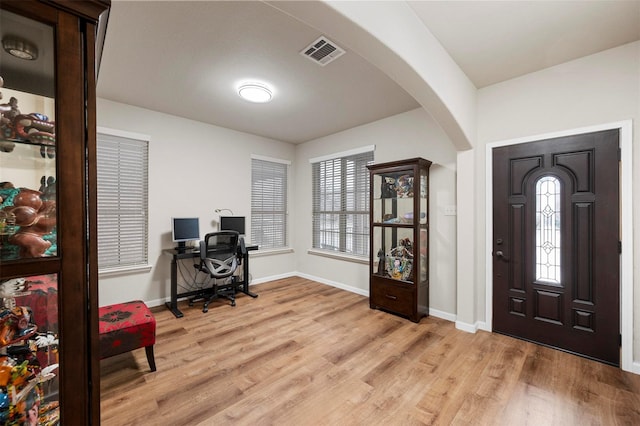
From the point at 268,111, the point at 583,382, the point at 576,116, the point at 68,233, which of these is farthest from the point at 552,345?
the point at 268,111

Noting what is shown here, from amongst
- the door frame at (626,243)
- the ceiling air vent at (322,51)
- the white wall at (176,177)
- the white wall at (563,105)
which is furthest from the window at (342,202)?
the door frame at (626,243)

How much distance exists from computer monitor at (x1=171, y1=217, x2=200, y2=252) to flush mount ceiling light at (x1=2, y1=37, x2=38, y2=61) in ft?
9.87

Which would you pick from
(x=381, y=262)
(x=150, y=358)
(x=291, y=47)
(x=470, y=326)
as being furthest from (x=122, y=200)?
(x=470, y=326)

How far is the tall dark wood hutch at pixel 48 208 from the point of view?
31.4 inches

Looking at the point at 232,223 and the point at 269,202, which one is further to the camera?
the point at 269,202

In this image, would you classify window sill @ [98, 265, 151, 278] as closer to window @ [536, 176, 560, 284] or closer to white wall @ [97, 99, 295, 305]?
white wall @ [97, 99, 295, 305]

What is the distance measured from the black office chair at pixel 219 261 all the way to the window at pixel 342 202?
1677 mm

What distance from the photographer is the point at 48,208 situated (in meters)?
0.83

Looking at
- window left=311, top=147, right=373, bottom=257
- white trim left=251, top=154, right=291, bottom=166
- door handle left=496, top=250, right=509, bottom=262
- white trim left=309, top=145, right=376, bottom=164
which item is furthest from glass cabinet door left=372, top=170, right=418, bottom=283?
white trim left=251, top=154, right=291, bottom=166

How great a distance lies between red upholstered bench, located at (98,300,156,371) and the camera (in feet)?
6.57

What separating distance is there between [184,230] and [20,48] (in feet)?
10.2

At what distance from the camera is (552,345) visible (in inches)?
101

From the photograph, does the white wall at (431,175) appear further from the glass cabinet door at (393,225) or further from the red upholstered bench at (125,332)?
the red upholstered bench at (125,332)

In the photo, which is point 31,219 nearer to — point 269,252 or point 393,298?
point 393,298
